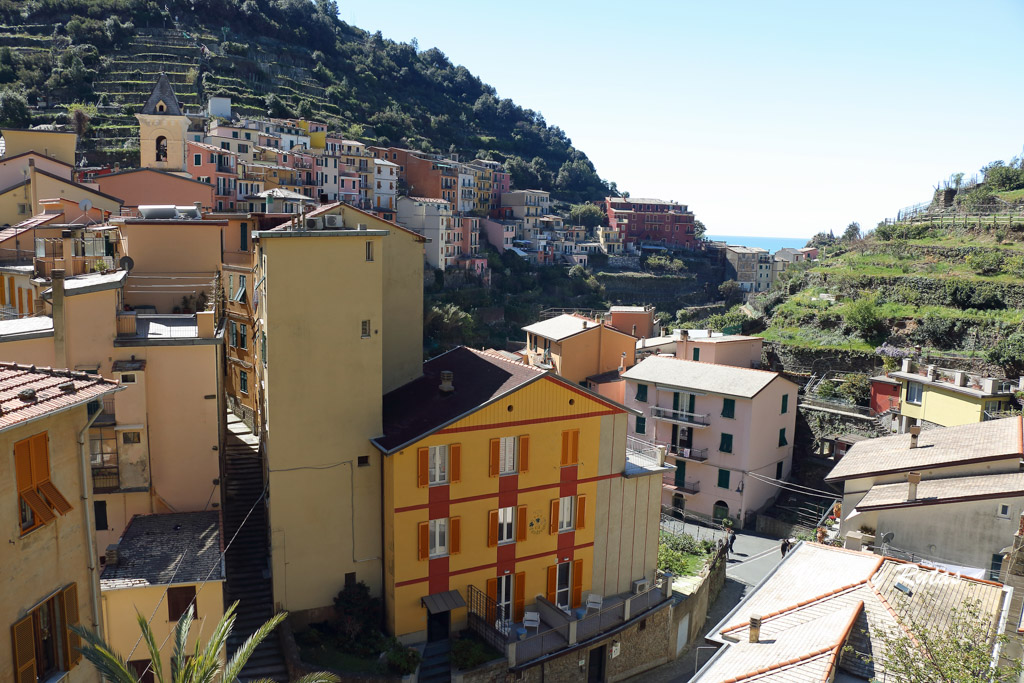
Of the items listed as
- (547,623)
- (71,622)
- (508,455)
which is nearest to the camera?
(71,622)

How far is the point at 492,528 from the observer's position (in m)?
22.2

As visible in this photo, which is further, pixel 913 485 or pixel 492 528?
pixel 913 485

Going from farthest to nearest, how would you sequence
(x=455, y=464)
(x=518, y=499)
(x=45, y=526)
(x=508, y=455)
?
1. (x=518, y=499)
2. (x=508, y=455)
3. (x=455, y=464)
4. (x=45, y=526)

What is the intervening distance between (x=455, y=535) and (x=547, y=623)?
408 cm

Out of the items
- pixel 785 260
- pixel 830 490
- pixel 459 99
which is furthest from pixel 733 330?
pixel 459 99

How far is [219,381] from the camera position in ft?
70.9

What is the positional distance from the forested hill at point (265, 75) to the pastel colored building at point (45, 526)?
66114 mm

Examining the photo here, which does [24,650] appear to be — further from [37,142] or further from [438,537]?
[37,142]

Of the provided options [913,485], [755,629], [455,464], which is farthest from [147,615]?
[913,485]

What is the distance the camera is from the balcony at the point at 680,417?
1405 inches

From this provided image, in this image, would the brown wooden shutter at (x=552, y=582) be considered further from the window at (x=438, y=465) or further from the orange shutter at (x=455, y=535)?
the window at (x=438, y=465)

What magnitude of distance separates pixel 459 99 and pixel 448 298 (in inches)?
2715

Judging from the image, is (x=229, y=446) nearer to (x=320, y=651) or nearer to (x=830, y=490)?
(x=320, y=651)

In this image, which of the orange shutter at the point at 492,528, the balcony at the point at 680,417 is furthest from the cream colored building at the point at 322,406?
the balcony at the point at 680,417
